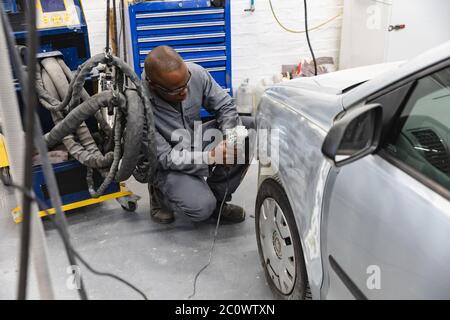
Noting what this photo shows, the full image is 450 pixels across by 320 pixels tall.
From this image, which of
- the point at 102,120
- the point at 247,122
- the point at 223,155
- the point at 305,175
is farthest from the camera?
the point at 247,122

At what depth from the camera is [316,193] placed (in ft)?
4.27

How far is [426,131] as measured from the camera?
3.88 feet

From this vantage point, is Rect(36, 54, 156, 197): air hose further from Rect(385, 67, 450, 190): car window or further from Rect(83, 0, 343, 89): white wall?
Rect(83, 0, 343, 89): white wall

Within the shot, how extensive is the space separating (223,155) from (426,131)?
1.21 meters

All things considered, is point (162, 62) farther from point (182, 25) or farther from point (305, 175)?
point (182, 25)

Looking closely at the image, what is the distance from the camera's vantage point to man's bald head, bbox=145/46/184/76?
2.12 meters

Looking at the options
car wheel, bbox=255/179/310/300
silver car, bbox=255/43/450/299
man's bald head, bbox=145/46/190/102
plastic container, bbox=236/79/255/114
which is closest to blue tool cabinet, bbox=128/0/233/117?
plastic container, bbox=236/79/255/114

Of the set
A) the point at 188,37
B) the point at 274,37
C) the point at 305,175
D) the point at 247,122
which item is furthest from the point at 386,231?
the point at 274,37

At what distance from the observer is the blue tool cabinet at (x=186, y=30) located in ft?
10.9

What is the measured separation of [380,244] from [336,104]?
1.58 ft

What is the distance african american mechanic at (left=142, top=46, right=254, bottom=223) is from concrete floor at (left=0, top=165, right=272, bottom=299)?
0.43 feet

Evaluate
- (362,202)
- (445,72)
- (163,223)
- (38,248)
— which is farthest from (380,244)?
(163,223)

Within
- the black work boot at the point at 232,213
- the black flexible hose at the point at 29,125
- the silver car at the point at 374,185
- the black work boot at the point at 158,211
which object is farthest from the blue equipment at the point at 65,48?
the black flexible hose at the point at 29,125
